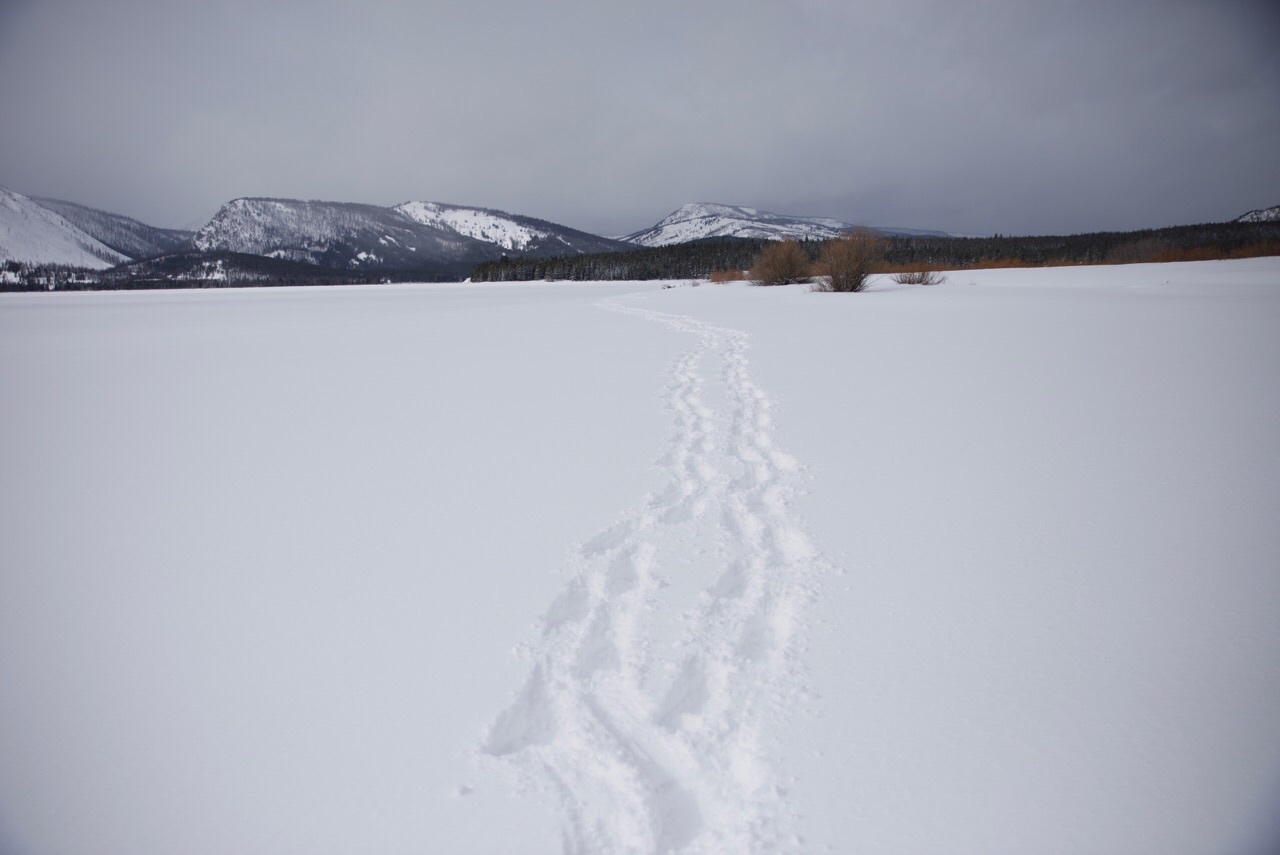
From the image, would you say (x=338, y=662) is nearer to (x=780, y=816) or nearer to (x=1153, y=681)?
(x=780, y=816)

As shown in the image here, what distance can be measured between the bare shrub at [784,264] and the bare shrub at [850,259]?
899 cm

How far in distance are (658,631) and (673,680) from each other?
0.37 m

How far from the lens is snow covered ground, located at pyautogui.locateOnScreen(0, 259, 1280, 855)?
2.09m

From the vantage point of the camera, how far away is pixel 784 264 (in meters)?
41.6

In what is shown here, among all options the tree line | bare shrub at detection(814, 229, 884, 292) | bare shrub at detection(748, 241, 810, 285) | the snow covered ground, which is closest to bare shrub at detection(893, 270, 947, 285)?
bare shrub at detection(814, 229, 884, 292)

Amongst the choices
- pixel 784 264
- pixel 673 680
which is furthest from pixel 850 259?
pixel 673 680

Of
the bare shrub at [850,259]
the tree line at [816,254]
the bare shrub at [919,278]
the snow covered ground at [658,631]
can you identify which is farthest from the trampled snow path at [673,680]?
the tree line at [816,254]

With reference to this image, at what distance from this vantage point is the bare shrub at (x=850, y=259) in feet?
101

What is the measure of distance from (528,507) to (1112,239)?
110 metres

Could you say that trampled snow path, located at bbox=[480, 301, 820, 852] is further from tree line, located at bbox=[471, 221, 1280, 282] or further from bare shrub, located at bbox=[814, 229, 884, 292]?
tree line, located at bbox=[471, 221, 1280, 282]

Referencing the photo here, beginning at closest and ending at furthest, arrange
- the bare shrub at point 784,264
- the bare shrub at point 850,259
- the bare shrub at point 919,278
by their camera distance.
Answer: the bare shrub at point 850,259 < the bare shrub at point 919,278 < the bare shrub at point 784,264

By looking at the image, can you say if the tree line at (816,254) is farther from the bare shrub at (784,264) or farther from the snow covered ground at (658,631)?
the snow covered ground at (658,631)

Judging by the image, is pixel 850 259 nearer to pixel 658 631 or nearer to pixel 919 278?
pixel 919 278

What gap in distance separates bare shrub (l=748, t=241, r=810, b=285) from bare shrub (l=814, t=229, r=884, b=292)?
29.5 feet
